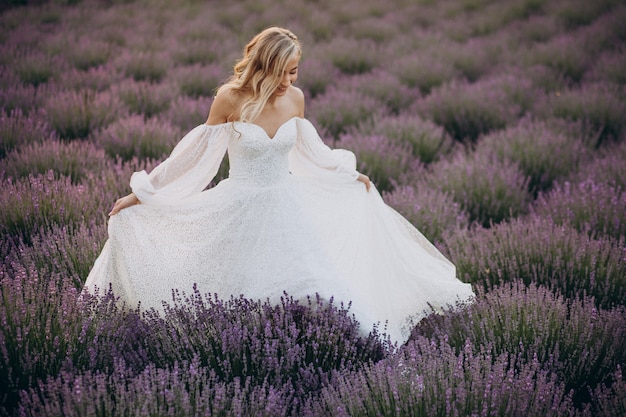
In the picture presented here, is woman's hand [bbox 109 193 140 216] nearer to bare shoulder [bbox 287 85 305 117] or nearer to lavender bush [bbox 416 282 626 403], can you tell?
bare shoulder [bbox 287 85 305 117]

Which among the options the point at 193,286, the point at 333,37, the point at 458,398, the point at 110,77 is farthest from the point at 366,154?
the point at 333,37

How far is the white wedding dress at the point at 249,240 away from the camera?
8.55 feet

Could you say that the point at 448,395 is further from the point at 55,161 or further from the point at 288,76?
the point at 55,161

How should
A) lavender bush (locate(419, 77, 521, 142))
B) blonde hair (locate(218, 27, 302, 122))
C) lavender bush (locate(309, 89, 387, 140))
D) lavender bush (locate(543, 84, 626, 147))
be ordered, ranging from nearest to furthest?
1. blonde hair (locate(218, 27, 302, 122))
2. lavender bush (locate(543, 84, 626, 147))
3. lavender bush (locate(309, 89, 387, 140))
4. lavender bush (locate(419, 77, 521, 142))

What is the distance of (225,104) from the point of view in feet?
8.73

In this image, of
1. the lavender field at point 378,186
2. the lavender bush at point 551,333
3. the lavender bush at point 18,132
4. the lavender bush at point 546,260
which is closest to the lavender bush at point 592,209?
the lavender field at point 378,186

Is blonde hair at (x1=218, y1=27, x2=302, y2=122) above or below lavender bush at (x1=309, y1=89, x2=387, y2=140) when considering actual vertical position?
above

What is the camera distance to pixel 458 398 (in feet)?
6.23

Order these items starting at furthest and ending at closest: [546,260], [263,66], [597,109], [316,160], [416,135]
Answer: [597,109]
[416,135]
[546,260]
[316,160]
[263,66]

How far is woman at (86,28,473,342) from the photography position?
2594mm

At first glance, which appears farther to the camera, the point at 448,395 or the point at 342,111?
the point at 342,111

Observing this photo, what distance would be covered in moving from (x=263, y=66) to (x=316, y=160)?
631 mm

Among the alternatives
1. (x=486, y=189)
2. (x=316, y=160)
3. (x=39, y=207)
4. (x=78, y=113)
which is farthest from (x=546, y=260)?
(x=78, y=113)

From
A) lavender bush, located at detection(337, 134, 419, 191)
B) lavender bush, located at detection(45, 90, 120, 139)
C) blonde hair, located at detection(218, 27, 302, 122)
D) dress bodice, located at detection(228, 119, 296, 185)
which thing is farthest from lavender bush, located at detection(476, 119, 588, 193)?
lavender bush, located at detection(45, 90, 120, 139)
